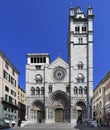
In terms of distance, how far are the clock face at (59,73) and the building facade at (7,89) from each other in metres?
13.0

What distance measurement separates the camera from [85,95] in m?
90.9

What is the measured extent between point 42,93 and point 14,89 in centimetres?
1132

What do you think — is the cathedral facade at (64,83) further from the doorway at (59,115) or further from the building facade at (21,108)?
the building facade at (21,108)

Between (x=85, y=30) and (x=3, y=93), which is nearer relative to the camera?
(x=3, y=93)

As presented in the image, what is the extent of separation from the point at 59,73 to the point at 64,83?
3237 millimetres

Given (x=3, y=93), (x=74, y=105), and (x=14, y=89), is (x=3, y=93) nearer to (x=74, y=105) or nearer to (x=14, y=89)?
(x=14, y=89)

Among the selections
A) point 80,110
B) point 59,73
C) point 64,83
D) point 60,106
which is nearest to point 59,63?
point 59,73

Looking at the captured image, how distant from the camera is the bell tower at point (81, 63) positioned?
297 feet

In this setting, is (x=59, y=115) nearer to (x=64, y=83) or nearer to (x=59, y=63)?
(x=64, y=83)

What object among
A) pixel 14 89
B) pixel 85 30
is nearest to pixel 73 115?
pixel 14 89

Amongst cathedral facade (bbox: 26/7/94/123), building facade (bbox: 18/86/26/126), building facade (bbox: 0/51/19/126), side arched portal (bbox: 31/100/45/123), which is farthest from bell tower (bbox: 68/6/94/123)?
building facade (bbox: 18/86/26/126)

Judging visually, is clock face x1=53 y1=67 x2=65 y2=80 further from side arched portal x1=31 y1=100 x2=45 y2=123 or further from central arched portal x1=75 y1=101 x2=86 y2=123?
central arched portal x1=75 y1=101 x2=86 y2=123

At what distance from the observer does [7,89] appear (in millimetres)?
72875

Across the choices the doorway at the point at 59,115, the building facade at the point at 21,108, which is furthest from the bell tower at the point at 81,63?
the building facade at the point at 21,108
